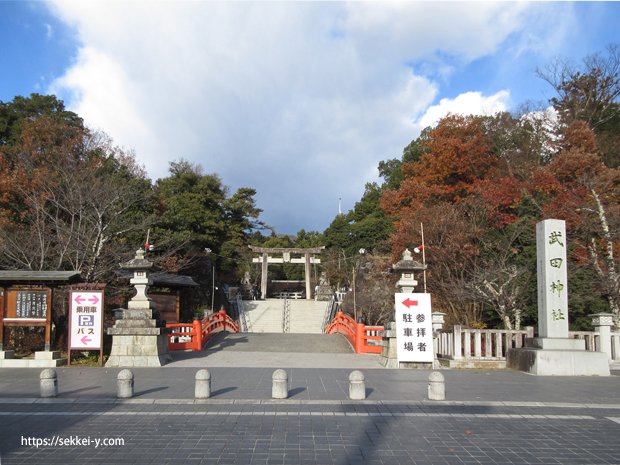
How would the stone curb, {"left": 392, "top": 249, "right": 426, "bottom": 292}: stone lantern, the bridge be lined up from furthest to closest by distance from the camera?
1. the bridge
2. {"left": 392, "top": 249, "right": 426, "bottom": 292}: stone lantern
3. the stone curb

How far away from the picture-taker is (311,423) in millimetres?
6551

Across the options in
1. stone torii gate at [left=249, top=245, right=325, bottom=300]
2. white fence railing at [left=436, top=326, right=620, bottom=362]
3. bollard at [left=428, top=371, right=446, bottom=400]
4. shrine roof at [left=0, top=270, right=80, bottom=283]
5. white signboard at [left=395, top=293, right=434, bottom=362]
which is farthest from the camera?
stone torii gate at [left=249, top=245, right=325, bottom=300]

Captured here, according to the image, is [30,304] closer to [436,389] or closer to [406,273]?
[406,273]

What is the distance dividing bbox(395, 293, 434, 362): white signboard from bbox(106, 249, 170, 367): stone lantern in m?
6.49

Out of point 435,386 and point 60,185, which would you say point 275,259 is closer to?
point 60,185

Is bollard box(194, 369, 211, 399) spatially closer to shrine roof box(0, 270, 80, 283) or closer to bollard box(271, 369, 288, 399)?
bollard box(271, 369, 288, 399)

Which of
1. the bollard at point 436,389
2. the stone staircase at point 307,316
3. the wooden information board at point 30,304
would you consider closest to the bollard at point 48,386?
the wooden information board at point 30,304

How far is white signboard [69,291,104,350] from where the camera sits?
12508 millimetres

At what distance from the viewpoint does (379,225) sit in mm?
40031

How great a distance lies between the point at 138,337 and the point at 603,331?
12.6 m

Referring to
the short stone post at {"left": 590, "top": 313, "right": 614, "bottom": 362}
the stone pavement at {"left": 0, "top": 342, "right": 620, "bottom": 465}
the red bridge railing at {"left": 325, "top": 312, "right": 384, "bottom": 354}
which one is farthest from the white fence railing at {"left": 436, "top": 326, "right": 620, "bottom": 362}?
the red bridge railing at {"left": 325, "top": 312, "right": 384, "bottom": 354}

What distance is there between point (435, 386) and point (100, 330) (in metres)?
8.86

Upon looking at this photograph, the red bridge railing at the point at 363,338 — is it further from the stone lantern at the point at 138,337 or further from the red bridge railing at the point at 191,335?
the stone lantern at the point at 138,337

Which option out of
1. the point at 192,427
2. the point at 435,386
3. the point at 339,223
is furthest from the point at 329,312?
the point at 192,427
